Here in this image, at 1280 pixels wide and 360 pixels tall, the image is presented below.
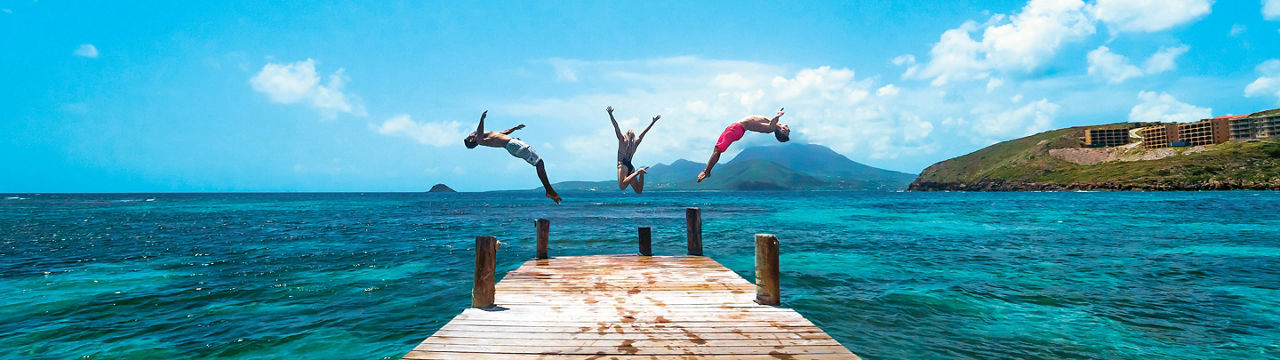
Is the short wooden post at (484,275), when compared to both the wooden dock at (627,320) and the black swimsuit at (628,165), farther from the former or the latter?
the black swimsuit at (628,165)

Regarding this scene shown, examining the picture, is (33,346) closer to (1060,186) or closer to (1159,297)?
(1159,297)

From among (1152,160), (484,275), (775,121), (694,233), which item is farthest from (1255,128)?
(484,275)

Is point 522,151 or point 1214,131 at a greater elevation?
point 1214,131

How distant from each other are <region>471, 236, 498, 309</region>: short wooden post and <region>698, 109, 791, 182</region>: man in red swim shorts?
397 cm

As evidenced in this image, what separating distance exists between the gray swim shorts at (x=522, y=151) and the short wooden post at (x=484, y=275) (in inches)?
62.0

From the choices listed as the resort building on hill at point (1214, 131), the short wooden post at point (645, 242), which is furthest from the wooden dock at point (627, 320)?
the resort building on hill at point (1214, 131)

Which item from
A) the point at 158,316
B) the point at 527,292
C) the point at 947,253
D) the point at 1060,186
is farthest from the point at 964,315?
the point at 1060,186

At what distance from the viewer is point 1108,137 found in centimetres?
16925

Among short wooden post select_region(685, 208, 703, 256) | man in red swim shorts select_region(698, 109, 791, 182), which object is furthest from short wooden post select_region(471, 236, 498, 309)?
short wooden post select_region(685, 208, 703, 256)

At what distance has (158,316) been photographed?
14.5 m

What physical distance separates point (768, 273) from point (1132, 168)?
169m

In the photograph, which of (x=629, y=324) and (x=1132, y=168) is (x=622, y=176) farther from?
(x=1132, y=168)

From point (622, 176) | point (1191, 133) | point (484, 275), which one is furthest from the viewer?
point (1191, 133)

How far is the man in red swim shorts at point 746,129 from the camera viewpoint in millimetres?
10312
